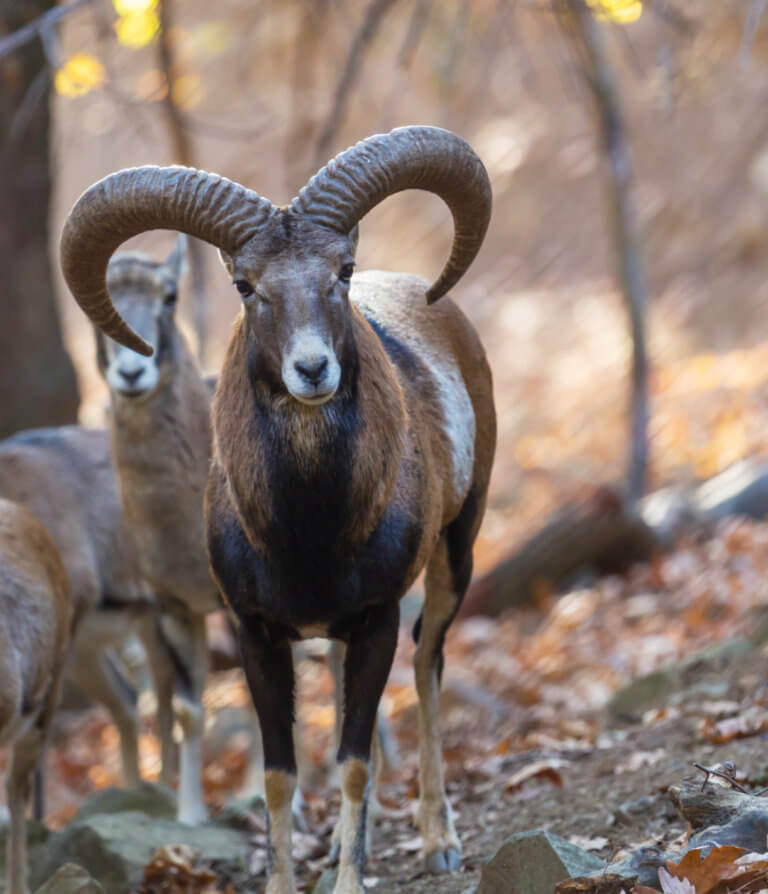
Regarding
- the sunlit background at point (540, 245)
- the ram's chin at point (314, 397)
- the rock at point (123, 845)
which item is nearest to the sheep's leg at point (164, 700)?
the sunlit background at point (540, 245)

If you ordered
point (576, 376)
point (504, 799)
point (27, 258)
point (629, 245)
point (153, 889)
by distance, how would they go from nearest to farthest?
point (153, 889)
point (504, 799)
point (27, 258)
point (629, 245)
point (576, 376)

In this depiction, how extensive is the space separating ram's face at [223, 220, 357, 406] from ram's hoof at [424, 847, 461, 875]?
7.40 ft

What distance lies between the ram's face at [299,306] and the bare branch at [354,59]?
5.32 metres

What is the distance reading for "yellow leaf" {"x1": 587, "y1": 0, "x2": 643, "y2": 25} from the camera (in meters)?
7.89

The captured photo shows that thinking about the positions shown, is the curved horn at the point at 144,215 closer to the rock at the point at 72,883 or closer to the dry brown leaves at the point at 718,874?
the rock at the point at 72,883

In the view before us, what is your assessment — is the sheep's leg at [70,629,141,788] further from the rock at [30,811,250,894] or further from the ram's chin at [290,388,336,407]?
the ram's chin at [290,388,336,407]

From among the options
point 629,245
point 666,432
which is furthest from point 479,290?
point 629,245

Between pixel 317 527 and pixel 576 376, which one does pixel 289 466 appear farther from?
pixel 576 376

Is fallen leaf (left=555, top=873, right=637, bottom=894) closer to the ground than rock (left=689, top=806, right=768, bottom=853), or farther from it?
closer to the ground

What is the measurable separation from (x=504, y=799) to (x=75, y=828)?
7.07 feet

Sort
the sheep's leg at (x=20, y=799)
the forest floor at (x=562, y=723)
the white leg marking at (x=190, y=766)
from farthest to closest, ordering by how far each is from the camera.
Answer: the white leg marking at (x=190, y=766)
the sheep's leg at (x=20, y=799)
the forest floor at (x=562, y=723)

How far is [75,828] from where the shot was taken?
6293 millimetres

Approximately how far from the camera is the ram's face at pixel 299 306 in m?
4.62

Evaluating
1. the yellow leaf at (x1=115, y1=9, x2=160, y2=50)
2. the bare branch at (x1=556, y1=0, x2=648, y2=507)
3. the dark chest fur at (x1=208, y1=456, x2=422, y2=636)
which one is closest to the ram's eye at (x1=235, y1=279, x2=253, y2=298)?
the dark chest fur at (x1=208, y1=456, x2=422, y2=636)
